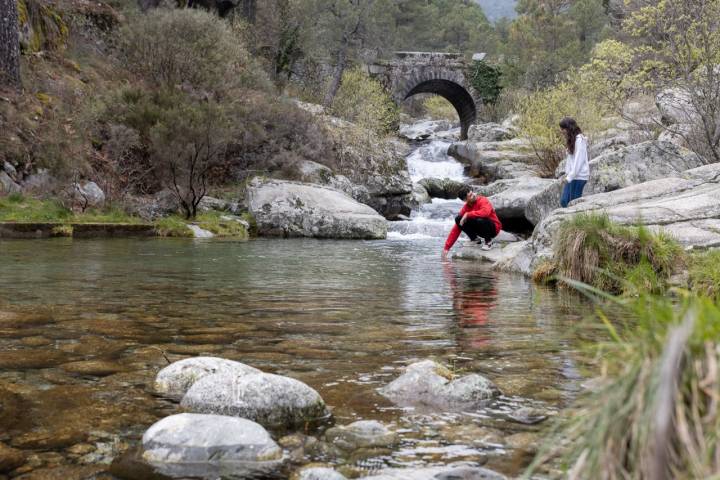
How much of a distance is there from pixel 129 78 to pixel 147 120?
10.0ft

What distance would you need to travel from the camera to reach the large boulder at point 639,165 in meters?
14.9

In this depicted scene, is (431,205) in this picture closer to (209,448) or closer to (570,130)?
(570,130)

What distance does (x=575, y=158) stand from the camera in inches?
444

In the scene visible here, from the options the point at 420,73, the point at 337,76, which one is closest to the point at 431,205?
the point at 337,76

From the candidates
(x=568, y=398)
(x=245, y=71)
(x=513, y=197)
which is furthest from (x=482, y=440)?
(x=245, y=71)

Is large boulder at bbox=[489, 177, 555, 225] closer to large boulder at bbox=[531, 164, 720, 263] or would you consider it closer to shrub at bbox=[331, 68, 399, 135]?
large boulder at bbox=[531, 164, 720, 263]

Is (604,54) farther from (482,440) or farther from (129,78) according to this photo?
(482,440)

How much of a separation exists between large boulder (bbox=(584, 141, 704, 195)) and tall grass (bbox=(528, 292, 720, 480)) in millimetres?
14310

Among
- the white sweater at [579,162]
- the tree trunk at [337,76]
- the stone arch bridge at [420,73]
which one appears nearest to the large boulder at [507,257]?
the white sweater at [579,162]

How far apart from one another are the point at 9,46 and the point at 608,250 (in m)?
16.4

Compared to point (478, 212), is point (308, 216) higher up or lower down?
lower down

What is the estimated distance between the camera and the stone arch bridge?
4878cm

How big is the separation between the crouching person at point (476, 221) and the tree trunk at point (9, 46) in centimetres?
1262

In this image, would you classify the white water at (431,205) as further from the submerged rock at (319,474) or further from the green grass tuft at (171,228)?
the submerged rock at (319,474)
